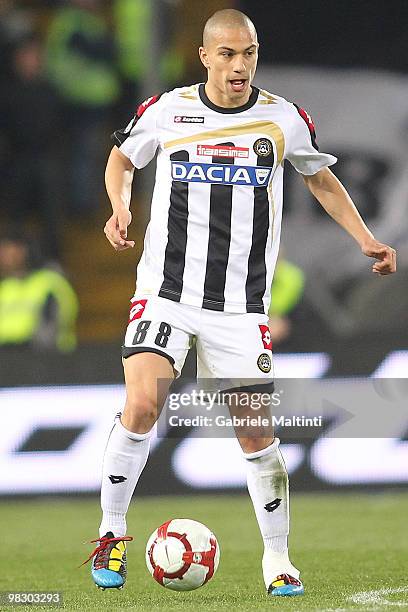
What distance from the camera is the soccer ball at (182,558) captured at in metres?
5.15

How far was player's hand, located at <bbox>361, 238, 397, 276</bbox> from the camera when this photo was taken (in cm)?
532

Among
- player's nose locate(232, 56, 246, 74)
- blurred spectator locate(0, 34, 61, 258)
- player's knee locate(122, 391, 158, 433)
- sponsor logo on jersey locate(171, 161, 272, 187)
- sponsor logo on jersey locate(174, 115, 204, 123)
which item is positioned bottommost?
blurred spectator locate(0, 34, 61, 258)

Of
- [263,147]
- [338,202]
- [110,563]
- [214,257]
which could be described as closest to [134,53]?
[338,202]

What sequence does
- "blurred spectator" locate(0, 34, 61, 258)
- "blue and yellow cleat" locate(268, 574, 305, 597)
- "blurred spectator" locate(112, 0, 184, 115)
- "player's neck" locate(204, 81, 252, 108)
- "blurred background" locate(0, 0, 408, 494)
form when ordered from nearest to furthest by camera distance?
"blue and yellow cleat" locate(268, 574, 305, 597) → "player's neck" locate(204, 81, 252, 108) → "blurred background" locate(0, 0, 408, 494) → "blurred spectator" locate(0, 34, 61, 258) → "blurred spectator" locate(112, 0, 184, 115)

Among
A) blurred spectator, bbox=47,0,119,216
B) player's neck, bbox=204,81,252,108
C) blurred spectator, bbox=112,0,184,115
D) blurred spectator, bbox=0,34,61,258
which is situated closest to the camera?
player's neck, bbox=204,81,252,108

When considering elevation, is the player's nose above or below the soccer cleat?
above

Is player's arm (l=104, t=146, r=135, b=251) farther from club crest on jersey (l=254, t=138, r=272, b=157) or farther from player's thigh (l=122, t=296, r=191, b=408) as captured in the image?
club crest on jersey (l=254, t=138, r=272, b=157)

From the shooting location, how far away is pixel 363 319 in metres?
10.5

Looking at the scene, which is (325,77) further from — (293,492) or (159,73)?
(293,492)

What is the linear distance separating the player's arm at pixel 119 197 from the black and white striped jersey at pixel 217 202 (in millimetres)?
165

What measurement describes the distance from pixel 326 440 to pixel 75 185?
474cm

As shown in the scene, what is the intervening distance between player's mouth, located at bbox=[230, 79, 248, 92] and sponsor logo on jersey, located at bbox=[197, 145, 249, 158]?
0.23 meters

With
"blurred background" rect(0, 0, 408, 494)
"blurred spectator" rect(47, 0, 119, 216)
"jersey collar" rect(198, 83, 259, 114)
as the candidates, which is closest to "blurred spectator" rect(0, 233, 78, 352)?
"blurred background" rect(0, 0, 408, 494)

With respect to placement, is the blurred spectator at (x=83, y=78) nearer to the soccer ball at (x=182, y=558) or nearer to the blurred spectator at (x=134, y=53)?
the blurred spectator at (x=134, y=53)
